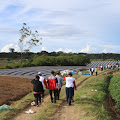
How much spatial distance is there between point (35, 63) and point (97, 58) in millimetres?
40204

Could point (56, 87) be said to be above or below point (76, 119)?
above

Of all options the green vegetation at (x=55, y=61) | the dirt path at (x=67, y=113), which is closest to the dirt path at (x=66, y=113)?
the dirt path at (x=67, y=113)

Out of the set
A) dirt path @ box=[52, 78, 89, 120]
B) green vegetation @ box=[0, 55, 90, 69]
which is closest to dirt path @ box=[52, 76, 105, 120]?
dirt path @ box=[52, 78, 89, 120]

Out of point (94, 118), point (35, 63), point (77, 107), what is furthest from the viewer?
point (35, 63)

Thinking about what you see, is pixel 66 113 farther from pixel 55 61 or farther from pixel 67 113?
pixel 55 61

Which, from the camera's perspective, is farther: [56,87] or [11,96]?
[11,96]

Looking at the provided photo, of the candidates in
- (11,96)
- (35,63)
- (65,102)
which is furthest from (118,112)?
(35,63)

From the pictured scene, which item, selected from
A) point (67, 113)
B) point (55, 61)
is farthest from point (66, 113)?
point (55, 61)

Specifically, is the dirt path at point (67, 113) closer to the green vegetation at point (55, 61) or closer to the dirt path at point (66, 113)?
the dirt path at point (66, 113)

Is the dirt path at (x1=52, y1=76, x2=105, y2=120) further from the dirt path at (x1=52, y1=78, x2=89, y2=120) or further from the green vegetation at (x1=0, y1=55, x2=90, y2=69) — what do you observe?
the green vegetation at (x1=0, y1=55, x2=90, y2=69)

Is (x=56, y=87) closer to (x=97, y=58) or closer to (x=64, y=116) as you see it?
(x=64, y=116)

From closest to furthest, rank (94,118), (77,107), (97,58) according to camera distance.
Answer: (94,118) < (77,107) < (97,58)

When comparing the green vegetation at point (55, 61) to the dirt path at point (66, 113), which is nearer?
the dirt path at point (66, 113)

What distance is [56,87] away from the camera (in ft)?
32.9
